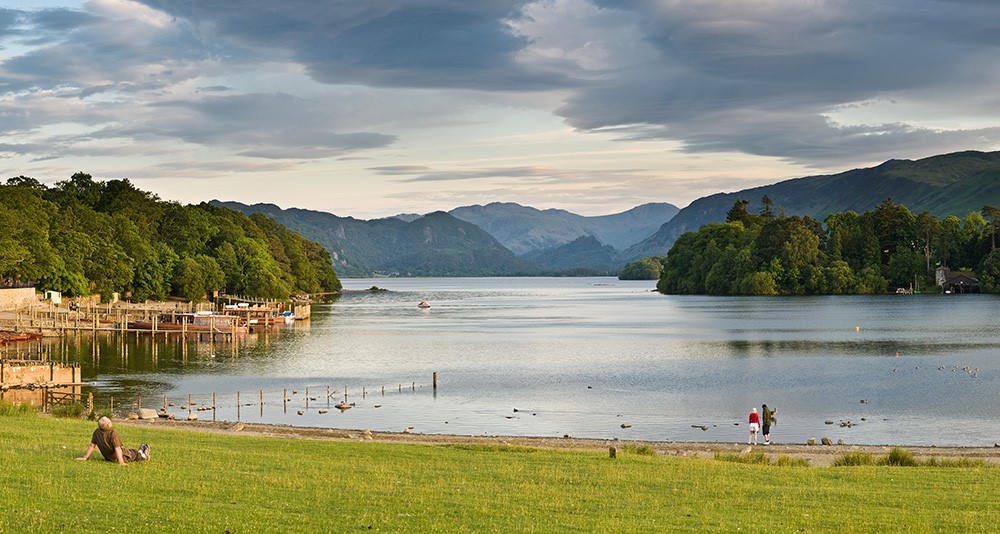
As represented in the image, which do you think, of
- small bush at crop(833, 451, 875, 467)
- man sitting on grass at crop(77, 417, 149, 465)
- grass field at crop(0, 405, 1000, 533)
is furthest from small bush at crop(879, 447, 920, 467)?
man sitting on grass at crop(77, 417, 149, 465)

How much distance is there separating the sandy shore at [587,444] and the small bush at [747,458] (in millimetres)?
1099

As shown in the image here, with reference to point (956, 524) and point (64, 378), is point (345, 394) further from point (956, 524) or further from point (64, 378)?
point (956, 524)

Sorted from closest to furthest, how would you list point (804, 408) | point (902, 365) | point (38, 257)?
point (804, 408) < point (902, 365) < point (38, 257)

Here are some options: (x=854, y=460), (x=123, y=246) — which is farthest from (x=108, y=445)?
(x=123, y=246)

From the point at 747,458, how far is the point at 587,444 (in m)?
8.04

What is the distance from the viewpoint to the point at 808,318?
137 meters

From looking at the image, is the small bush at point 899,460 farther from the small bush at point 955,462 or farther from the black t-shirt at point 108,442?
the black t-shirt at point 108,442

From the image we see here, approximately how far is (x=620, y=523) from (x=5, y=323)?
91.8m

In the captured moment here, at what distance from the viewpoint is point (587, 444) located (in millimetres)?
39219

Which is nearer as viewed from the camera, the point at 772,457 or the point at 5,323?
the point at 772,457

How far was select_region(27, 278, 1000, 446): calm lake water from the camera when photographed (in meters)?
49.0

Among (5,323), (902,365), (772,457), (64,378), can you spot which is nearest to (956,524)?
(772,457)

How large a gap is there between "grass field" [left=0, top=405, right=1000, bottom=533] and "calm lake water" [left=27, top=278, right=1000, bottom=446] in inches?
689

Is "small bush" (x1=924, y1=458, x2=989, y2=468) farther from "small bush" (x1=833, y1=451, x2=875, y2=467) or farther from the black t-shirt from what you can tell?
the black t-shirt
